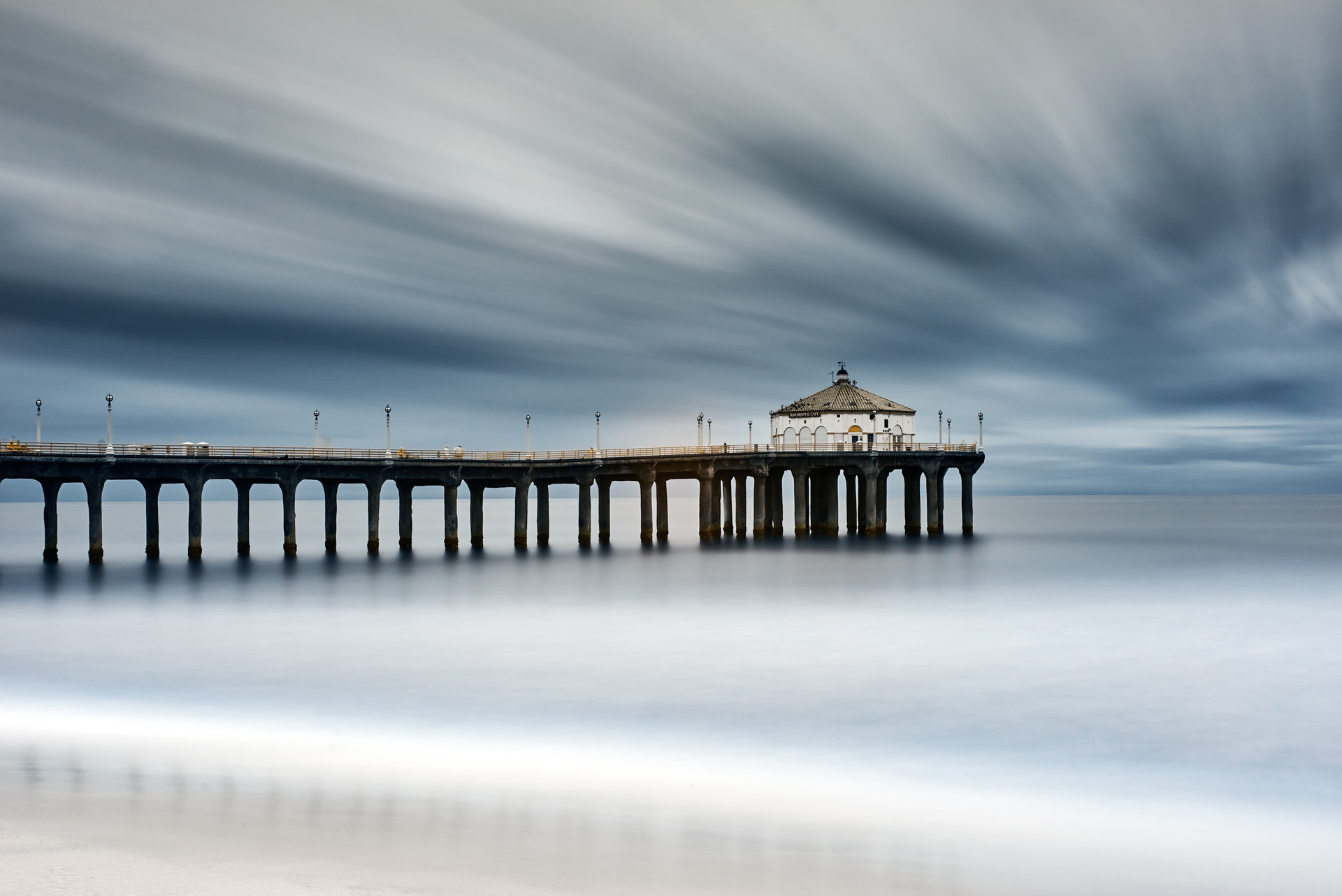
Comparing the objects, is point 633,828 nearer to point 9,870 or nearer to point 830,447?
point 9,870

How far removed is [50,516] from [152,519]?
5.04 m

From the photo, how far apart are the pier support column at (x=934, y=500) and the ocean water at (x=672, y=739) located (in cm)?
2618

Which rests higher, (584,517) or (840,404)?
(840,404)

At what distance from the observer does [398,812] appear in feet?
50.6

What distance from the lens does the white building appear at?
255ft

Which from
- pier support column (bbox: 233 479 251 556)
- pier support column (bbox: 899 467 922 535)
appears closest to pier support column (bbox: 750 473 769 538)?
pier support column (bbox: 899 467 922 535)

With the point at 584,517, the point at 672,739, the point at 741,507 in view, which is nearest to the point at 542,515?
the point at 584,517

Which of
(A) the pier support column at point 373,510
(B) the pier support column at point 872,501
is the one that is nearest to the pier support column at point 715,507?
(B) the pier support column at point 872,501

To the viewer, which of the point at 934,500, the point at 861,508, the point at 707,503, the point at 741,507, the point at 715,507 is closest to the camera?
the point at 707,503

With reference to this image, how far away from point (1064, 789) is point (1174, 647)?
17.2 metres

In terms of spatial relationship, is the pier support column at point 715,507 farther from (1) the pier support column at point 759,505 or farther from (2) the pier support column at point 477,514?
(2) the pier support column at point 477,514

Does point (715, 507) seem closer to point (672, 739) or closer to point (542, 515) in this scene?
point (542, 515)

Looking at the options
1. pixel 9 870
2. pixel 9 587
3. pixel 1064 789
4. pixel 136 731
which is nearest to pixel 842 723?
pixel 1064 789

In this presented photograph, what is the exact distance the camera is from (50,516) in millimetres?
61188
